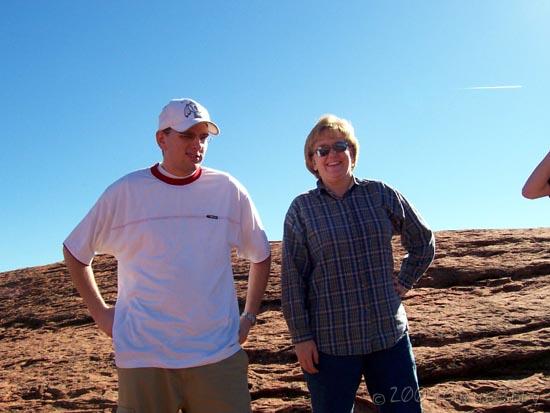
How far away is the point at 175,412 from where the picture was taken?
3.76 metres

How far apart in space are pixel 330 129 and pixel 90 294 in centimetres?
189

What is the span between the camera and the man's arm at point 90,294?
4.00m

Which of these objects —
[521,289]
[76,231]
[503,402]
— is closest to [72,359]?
[76,231]

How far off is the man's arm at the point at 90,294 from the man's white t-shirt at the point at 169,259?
0.06m

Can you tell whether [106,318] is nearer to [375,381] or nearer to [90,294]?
[90,294]

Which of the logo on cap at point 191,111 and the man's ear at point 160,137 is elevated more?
the logo on cap at point 191,111

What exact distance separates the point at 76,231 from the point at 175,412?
4.26 feet

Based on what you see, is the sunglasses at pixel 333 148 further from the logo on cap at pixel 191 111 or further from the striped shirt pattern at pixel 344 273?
the logo on cap at pixel 191 111

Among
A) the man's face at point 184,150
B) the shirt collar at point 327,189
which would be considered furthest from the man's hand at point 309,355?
the man's face at point 184,150

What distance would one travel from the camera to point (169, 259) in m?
3.78

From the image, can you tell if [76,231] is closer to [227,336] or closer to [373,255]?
[227,336]

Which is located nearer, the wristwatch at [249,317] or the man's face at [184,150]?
the man's face at [184,150]

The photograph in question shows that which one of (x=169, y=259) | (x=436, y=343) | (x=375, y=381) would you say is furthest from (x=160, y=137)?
(x=436, y=343)

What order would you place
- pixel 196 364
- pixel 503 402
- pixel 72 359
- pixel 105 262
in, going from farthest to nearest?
pixel 105 262
pixel 72 359
pixel 503 402
pixel 196 364
